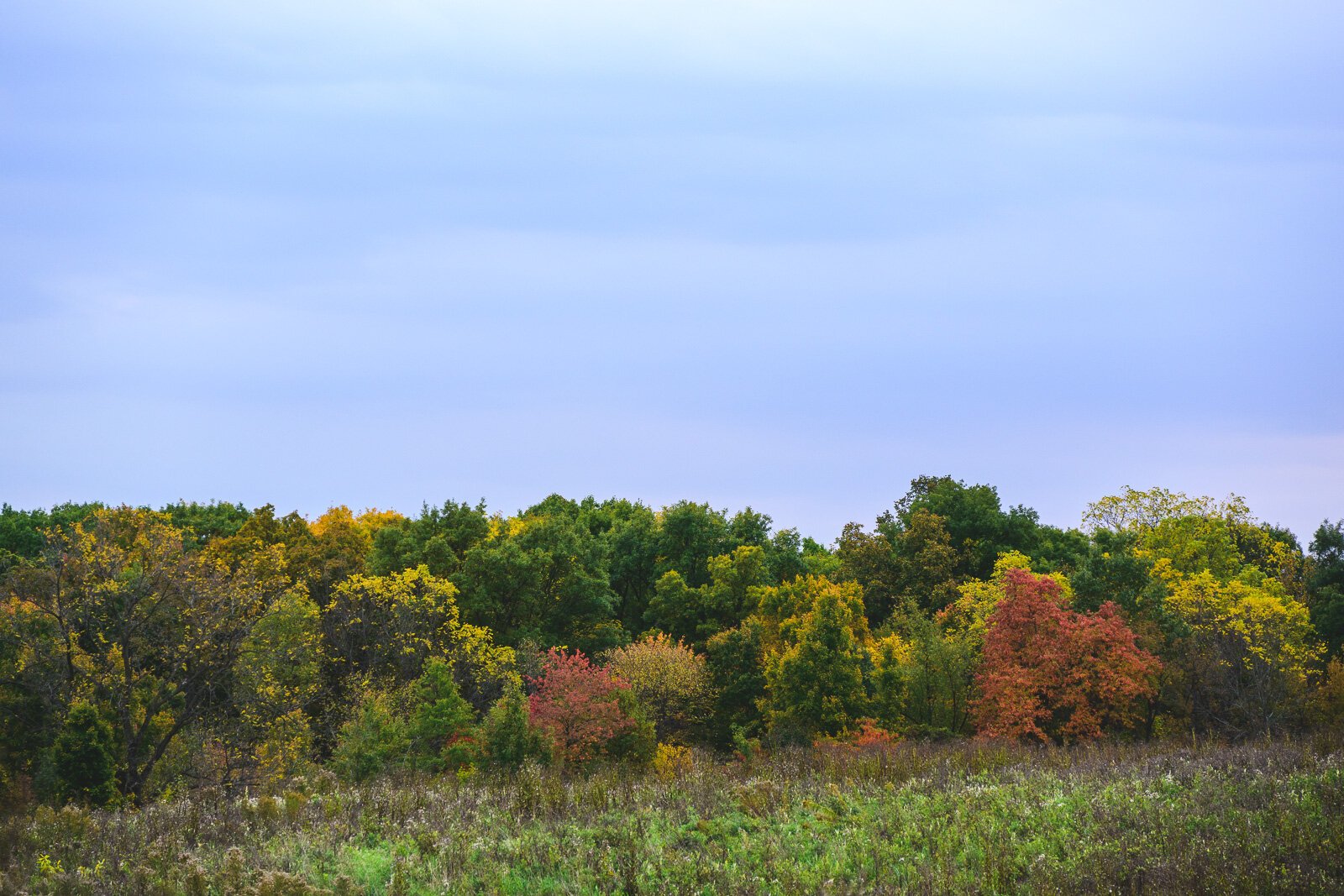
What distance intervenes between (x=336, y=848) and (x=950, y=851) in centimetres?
814

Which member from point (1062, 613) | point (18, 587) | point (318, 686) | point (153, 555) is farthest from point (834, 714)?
point (18, 587)

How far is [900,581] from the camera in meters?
50.7

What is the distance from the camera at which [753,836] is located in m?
14.6

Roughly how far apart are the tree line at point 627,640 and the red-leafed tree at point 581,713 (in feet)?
0.26

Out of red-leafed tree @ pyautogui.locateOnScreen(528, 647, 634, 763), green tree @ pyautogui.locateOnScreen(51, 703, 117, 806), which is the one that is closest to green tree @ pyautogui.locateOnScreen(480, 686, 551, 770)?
red-leafed tree @ pyautogui.locateOnScreen(528, 647, 634, 763)

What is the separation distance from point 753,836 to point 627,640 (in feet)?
108

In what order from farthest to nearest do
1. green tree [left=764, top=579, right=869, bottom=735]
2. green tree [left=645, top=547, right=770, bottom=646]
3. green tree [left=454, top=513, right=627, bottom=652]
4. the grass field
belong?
green tree [left=645, top=547, right=770, bottom=646] → green tree [left=454, top=513, right=627, bottom=652] → green tree [left=764, top=579, right=869, bottom=735] → the grass field

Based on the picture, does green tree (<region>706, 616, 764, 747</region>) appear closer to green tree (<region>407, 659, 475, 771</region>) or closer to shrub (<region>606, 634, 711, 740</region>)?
shrub (<region>606, 634, 711, 740</region>)

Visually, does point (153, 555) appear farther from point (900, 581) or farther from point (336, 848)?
point (900, 581)

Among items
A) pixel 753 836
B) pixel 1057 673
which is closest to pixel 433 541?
pixel 1057 673

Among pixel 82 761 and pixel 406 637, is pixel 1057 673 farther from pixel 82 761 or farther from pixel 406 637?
pixel 82 761

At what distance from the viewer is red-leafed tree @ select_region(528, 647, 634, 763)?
31.3m

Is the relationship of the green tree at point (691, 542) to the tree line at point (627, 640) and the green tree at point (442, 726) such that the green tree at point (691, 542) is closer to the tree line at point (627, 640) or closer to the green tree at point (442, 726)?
the tree line at point (627, 640)

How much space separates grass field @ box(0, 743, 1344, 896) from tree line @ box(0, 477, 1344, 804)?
27.7 ft
